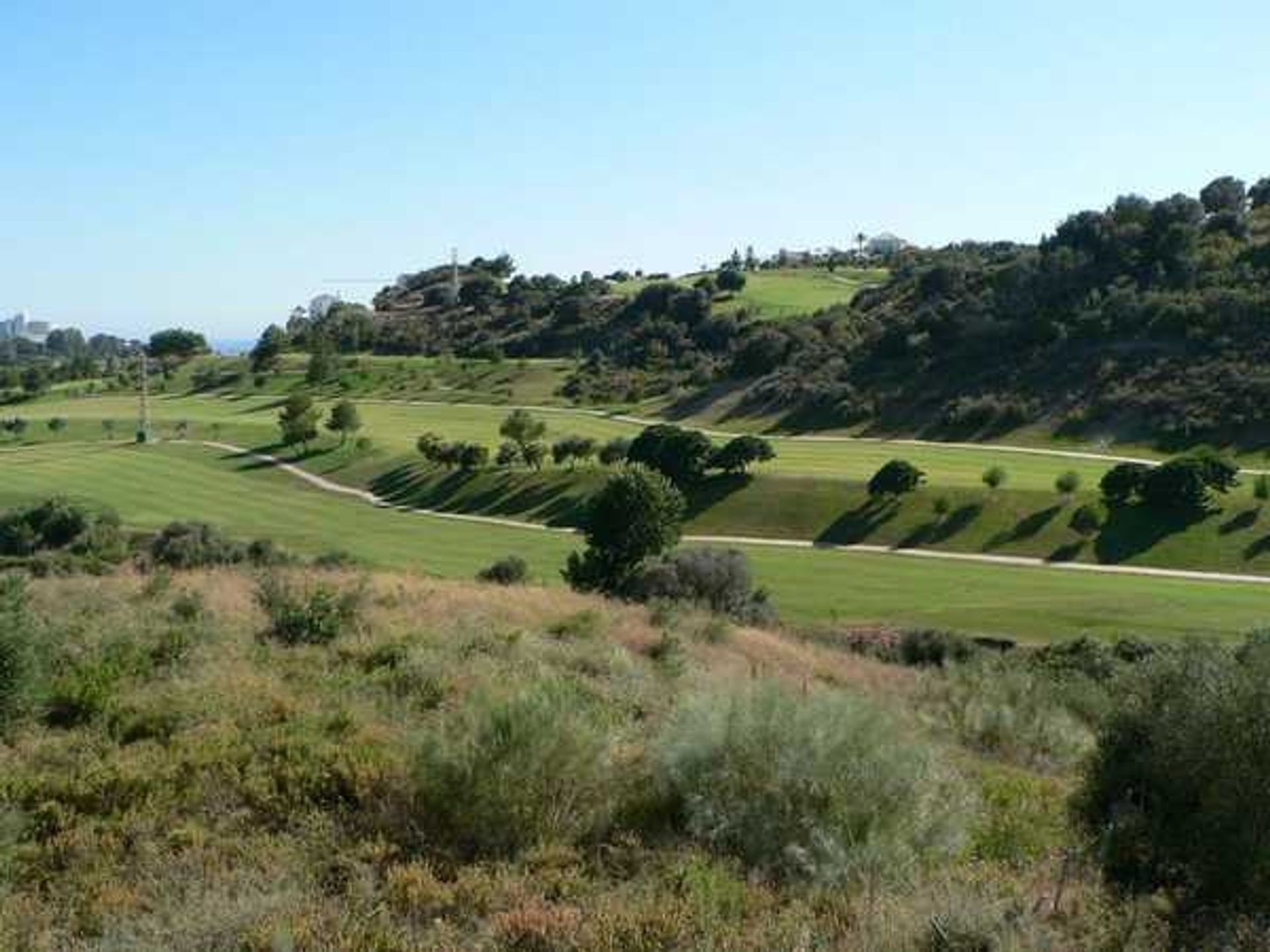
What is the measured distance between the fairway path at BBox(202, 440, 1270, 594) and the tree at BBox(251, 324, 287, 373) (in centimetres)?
5443

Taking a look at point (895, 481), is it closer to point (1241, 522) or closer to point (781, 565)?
point (781, 565)

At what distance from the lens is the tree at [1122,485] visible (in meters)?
40.9

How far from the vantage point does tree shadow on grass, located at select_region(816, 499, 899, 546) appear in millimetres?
43469

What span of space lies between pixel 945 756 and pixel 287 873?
233 inches

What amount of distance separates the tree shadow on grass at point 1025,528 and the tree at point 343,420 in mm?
40874

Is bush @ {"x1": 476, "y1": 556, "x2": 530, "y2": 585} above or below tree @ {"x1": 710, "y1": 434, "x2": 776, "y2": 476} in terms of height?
below

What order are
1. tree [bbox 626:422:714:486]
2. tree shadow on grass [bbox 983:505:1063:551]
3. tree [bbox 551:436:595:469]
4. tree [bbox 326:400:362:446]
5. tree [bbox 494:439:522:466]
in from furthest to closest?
tree [bbox 326:400:362:446]
tree [bbox 494:439:522:466]
tree [bbox 551:436:595:469]
tree [bbox 626:422:714:486]
tree shadow on grass [bbox 983:505:1063:551]

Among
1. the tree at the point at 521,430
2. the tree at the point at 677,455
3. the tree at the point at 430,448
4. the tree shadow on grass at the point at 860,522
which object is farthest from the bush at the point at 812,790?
the tree at the point at 430,448

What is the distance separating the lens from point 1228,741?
6.84 meters

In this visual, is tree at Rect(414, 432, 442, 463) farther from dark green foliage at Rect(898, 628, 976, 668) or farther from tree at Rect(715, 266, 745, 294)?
tree at Rect(715, 266, 745, 294)

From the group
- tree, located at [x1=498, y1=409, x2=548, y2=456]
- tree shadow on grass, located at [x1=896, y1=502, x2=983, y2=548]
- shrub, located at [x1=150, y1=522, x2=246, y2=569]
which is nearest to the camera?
shrub, located at [x1=150, y1=522, x2=246, y2=569]

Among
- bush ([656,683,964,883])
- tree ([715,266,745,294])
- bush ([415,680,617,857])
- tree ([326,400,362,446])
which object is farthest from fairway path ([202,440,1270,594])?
tree ([715,266,745,294])

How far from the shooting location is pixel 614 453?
55094 mm

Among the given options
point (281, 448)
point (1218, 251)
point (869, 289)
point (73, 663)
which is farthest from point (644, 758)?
point (869, 289)
